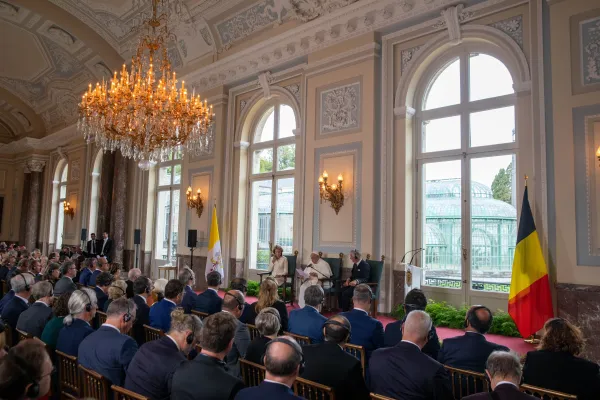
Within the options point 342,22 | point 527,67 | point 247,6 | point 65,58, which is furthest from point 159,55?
point 527,67

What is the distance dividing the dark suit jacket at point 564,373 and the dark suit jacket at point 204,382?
1.76 meters

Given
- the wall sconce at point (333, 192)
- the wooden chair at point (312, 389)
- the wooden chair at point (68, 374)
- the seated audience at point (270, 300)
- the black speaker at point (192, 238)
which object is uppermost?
the wall sconce at point (333, 192)

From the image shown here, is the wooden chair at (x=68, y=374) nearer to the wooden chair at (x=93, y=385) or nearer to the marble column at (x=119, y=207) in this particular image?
the wooden chair at (x=93, y=385)

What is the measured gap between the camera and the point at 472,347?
3.07 m

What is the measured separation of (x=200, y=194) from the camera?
1173 cm

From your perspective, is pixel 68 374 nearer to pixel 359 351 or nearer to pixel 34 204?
pixel 359 351

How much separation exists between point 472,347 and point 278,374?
153 centimetres

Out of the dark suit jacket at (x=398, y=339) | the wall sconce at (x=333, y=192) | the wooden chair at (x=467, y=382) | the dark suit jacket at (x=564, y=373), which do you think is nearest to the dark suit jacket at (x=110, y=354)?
the dark suit jacket at (x=398, y=339)

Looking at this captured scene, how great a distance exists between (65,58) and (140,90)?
9.52 meters

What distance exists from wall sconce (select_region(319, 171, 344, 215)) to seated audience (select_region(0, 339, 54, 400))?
6.95 metres

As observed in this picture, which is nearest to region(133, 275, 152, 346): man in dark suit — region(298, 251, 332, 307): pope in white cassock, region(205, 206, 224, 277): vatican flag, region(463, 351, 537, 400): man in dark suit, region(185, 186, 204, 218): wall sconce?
region(463, 351, 537, 400): man in dark suit

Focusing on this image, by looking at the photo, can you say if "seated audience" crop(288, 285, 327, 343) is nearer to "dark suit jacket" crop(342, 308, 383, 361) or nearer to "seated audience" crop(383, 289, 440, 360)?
"dark suit jacket" crop(342, 308, 383, 361)

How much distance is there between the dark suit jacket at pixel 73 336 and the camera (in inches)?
138

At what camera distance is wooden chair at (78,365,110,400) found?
8.59 ft
